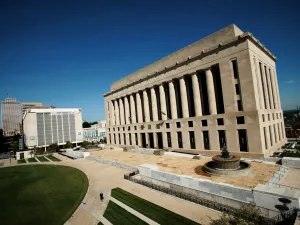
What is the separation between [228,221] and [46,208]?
2066 centimetres

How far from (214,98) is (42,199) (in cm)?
3526

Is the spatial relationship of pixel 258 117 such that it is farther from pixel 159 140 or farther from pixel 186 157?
pixel 159 140

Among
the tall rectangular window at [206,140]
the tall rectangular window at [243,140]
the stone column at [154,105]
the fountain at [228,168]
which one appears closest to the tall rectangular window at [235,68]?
the tall rectangular window at [243,140]

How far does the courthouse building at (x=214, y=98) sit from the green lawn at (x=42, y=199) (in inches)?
977

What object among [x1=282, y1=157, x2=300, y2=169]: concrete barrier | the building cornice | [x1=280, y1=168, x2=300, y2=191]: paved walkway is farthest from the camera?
the building cornice

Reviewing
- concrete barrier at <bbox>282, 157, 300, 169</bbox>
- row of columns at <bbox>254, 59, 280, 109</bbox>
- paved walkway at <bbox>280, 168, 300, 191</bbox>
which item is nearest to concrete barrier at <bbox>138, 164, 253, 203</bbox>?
paved walkway at <bbox>280, 168, 300, 191</bbox>

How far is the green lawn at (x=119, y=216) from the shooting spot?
16.1m

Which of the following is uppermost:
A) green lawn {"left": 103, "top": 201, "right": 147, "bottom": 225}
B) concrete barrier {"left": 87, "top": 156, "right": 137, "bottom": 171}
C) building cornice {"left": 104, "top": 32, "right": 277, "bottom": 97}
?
building cornice {"left": 104, "top": 32, "right": 277, "bottom": 97}

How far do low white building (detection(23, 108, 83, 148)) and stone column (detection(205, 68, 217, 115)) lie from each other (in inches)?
3874

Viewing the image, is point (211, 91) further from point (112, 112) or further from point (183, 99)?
point (112, 112)

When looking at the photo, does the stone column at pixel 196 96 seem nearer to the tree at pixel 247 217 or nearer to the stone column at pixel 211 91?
the stone column at pixel 211 91

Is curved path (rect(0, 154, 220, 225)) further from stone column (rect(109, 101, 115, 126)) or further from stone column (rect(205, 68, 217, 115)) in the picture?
stone column (rect(109, 101, 115, 126))

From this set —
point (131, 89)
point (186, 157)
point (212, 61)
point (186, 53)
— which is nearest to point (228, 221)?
point (186, 157)

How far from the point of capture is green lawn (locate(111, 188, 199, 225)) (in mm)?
15328
